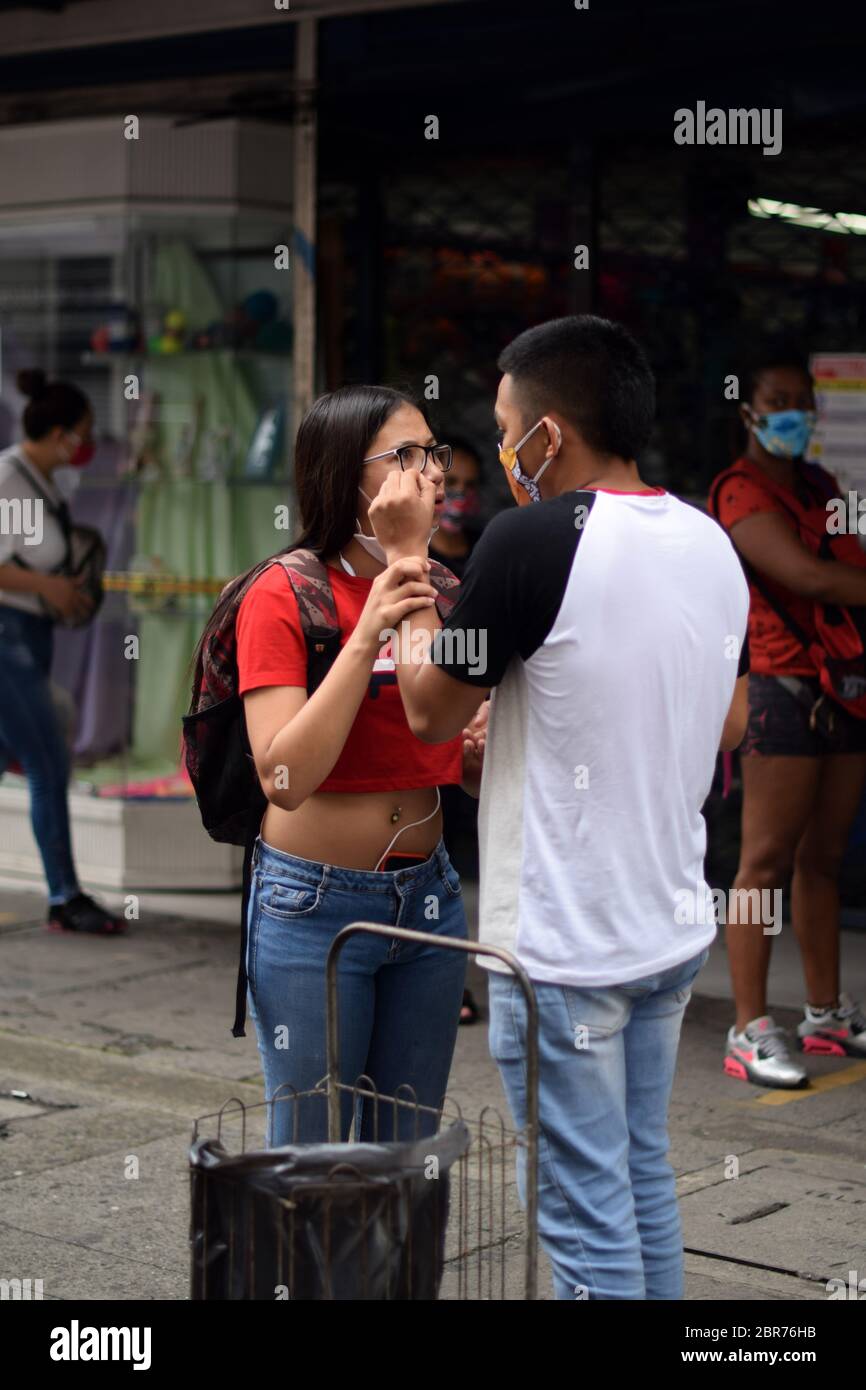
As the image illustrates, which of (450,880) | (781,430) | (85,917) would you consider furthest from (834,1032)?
(85,917)

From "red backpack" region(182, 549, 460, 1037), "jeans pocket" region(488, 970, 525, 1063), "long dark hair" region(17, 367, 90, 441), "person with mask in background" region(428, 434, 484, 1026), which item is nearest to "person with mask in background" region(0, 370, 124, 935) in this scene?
"long dark hair" region(17, 367, 90, 441)

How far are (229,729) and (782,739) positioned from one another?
2643 millimetres

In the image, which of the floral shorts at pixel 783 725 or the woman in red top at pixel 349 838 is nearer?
the woman in red top at pixel 349 838

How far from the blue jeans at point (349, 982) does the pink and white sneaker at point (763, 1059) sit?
2.50m

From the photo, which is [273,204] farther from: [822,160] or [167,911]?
[167,911]

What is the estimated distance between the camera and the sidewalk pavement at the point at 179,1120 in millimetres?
4258

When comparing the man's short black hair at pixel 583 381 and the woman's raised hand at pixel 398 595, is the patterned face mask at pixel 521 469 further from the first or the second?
the woman's raised hand at pixel 398 595

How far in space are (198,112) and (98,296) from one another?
1.05 meters

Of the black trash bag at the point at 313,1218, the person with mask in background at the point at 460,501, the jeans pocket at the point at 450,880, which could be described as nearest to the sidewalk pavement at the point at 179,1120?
the jeans pocket at the point at 450,880

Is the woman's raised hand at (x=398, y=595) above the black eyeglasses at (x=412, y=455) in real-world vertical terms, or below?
below

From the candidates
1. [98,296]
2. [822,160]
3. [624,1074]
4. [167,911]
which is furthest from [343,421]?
[98,296]

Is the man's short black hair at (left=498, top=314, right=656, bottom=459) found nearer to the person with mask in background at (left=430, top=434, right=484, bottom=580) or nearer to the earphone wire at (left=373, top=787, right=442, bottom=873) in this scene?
the earphone wire at (left=373, top=787, right=442, bottom=873)

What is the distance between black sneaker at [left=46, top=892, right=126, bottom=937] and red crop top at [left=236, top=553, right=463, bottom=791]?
4.50m
